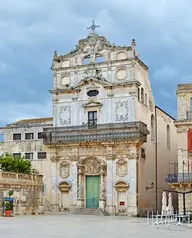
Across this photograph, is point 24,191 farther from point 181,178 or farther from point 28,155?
point 181,178

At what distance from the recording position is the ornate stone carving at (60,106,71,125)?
4950 centimetres

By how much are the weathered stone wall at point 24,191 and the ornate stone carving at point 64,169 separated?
100 inches

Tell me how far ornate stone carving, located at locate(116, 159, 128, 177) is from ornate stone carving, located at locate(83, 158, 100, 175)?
203cm

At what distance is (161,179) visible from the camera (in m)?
51.0

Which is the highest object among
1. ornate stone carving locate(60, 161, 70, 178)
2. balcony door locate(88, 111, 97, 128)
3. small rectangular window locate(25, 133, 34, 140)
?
balcony door locate(88, 111, 97, 128)

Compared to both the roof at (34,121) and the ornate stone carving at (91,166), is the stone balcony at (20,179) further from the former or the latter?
the roof at (34,121)

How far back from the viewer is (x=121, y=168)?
46.1m

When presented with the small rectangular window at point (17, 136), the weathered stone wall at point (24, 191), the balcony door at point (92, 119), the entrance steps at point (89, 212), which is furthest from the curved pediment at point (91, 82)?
the entrance steps at point (89, 212)

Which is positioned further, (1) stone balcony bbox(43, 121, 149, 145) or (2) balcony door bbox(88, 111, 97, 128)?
(2) balcony door bbox(88, 111, 97, 128)

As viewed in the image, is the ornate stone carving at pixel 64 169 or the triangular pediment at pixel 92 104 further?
the ornate stone carving at pixel 64 169

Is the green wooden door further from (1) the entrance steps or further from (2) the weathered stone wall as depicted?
(2) the weathered stone wall

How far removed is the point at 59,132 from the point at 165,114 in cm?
1327

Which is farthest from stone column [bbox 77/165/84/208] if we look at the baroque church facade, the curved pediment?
the curved pediment

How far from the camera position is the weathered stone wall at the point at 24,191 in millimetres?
40600
